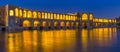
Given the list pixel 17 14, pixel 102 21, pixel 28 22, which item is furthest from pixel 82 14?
pixel 17 14

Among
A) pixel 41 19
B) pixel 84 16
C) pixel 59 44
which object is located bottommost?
pixel 59 44

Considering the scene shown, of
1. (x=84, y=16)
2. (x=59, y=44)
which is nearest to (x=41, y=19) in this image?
(x=84, y=16)

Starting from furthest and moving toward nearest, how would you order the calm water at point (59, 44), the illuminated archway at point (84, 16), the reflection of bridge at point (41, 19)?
the illuminated archway at point (84, 16)
the reflection of bridge at point (41, 19)
the calm water at point (59, 44)

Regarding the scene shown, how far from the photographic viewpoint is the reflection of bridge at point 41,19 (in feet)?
221

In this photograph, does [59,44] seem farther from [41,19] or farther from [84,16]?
[84,16]

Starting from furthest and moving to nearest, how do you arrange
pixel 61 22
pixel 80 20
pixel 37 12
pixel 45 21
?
pixel 80 20 < pixel 61 22 < pixel 45 21 < pixel 37 12

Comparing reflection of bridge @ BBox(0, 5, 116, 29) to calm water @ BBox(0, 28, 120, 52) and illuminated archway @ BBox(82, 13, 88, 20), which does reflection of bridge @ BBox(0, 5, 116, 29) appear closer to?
illuminated archway @ BBox(82, 13, 88, 20)

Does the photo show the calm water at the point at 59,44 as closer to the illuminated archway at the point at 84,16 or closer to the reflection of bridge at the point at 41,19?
the reflection of bridge at the point at 41,19

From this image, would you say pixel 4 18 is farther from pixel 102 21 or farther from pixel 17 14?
pixel 102 21

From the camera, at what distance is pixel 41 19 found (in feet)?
287

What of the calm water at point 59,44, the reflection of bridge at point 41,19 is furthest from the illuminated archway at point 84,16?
the calm water at point 59,44

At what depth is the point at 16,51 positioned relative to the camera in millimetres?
13781

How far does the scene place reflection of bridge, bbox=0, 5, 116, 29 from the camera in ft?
221

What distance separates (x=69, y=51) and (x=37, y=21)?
72.9 m
